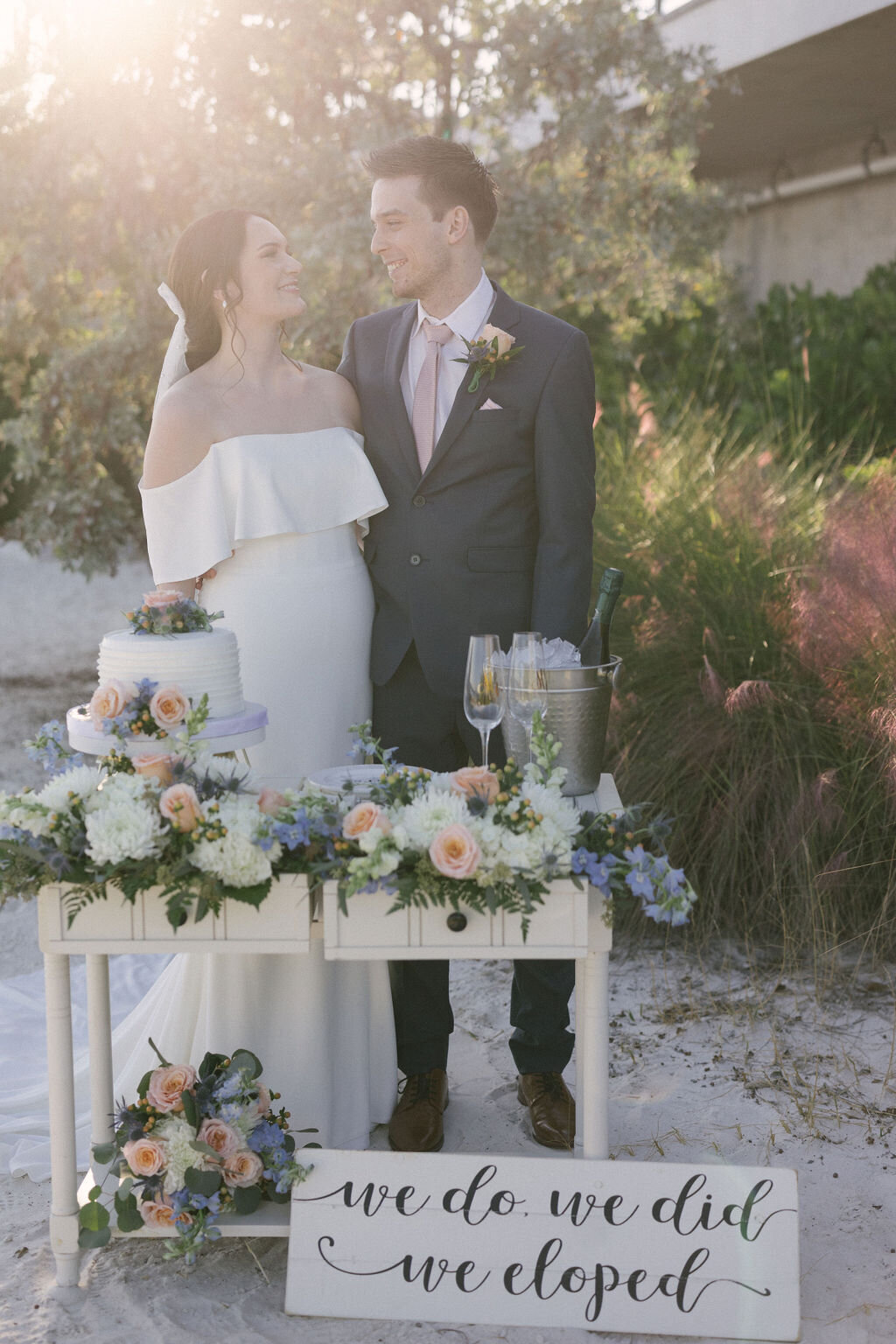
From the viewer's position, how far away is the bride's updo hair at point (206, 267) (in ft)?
10.3

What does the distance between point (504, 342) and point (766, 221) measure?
8.84m

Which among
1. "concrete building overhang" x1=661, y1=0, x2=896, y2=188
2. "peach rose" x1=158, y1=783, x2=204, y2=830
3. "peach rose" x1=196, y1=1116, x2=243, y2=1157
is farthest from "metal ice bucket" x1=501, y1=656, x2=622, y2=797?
"concrete building overhang" x1=661, y1=0, x2=896, y2=188

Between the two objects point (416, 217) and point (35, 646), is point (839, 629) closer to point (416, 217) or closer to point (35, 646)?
point (416, 217)

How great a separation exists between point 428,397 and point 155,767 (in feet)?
4.26

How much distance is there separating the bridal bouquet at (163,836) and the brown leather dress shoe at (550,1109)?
1228 millimetres

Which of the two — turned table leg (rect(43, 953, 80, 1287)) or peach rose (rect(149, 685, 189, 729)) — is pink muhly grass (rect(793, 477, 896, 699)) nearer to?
peach rose (rect(149, 685, 189, 729))

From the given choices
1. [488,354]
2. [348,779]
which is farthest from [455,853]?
[488,354]

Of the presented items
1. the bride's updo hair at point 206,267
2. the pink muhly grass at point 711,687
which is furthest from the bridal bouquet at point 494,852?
the pink muhly grass at point 711,687

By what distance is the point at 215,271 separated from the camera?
3.15 metres

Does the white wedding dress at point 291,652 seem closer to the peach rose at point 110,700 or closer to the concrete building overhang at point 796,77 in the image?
the peach rose at point 110,700

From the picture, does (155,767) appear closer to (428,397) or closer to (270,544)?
(270,544)

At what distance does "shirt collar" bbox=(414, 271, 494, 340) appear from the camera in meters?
3.20

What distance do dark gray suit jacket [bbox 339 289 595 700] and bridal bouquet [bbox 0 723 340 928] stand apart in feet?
2.92

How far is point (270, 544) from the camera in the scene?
10.4 ft
